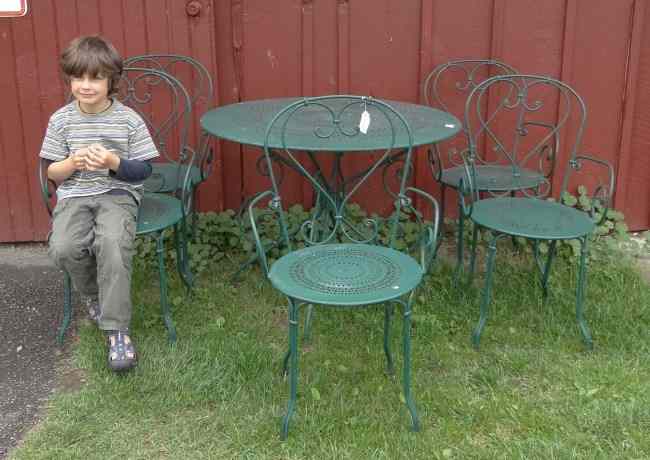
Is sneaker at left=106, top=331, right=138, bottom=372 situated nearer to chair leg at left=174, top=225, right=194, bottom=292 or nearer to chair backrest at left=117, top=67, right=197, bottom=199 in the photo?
chair leg at left=174, top=225, right=194, bottom=292

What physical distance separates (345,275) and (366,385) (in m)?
0.55

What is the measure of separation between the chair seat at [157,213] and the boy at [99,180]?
0.18 feet

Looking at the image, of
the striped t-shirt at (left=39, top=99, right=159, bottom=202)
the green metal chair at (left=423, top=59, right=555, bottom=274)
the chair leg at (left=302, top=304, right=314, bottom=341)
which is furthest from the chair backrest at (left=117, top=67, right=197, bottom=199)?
the green metal chair at (left=423, top=59, right=555, bottom=274)

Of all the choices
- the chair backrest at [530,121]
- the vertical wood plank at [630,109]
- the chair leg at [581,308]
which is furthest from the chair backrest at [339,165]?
the vertical wood plank at [630,109]

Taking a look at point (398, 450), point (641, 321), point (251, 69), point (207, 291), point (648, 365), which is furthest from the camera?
point (251, 69)

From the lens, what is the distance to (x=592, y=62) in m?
4.15

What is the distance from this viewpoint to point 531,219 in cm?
336

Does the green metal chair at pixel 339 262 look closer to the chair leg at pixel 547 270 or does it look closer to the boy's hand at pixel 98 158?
the boy's hand at pixel 98 158

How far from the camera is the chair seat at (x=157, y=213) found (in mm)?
3154

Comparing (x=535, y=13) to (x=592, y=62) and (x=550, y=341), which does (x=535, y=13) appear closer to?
(x=592, y=62)

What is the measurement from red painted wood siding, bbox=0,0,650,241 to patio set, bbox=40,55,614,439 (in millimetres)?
119

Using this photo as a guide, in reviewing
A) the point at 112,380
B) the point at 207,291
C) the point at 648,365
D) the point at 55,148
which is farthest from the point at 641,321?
the point at 55,148

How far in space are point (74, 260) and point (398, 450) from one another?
4.62 ft

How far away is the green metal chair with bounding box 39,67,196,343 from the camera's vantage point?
131 inches
